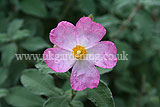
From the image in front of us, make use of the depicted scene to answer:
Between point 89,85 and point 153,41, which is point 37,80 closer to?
point 89,85

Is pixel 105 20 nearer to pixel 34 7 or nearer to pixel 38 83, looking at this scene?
pixel 34 7

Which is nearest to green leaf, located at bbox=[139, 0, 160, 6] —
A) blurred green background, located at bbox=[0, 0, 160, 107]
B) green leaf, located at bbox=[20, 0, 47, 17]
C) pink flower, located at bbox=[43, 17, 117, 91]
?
blurred green background, located at bbox=[0, 0, 160, 107]

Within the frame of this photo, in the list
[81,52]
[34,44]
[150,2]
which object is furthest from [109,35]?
[81,52]

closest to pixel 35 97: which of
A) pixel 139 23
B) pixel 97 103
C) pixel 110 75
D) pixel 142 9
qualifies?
pixel 97 103

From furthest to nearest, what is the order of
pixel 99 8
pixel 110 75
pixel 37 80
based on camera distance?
pixel 99 8 → pixel 110 75 → pixel 37 80

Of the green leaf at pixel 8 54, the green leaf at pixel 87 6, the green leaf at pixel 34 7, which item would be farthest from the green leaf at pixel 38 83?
the green leaf at pixel 87 6

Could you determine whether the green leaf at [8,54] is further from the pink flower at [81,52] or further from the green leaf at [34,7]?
the pink flower at [81,52]
